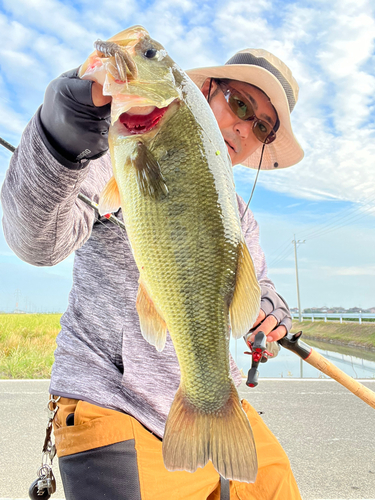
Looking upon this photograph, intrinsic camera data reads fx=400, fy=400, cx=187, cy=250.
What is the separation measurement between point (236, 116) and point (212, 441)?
1791mm

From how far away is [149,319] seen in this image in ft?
3.94

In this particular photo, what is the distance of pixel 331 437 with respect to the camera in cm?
531

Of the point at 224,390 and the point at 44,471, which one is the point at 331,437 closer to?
the point at 44,471

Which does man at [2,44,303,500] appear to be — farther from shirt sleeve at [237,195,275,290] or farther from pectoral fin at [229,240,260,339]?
pectoral fin at [229,240,260,339]

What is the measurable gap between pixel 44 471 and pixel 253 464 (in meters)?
1.37

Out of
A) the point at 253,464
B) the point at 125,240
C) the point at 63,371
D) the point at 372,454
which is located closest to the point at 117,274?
the point at 125,240

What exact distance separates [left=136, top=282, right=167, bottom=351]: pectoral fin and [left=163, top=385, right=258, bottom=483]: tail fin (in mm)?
226

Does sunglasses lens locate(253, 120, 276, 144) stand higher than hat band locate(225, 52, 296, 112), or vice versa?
hat band locate(225, 52, 296, 112)

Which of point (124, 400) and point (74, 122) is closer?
point (74, 122)

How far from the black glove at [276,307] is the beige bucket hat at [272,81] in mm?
1077

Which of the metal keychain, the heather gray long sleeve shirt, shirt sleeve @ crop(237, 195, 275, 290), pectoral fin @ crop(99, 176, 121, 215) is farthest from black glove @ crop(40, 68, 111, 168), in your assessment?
shirt sleeve @ crop(237, 195, 275, 290)

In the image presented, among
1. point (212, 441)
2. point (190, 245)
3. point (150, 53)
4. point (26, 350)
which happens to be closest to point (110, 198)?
point (190, 245)

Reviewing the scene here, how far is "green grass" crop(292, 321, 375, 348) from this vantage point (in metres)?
25.2

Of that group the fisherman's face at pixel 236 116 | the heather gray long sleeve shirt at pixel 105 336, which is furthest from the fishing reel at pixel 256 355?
the fisherman's face at pixel 236 116
